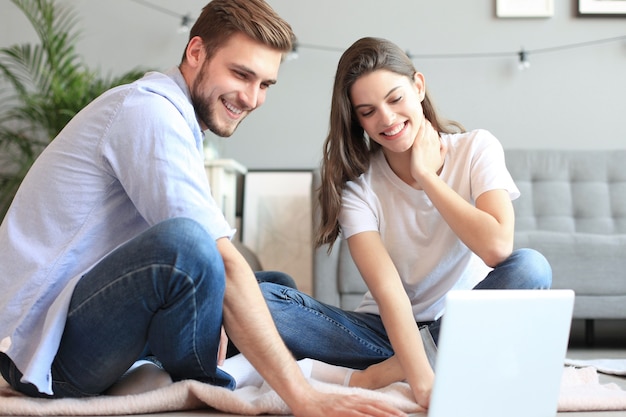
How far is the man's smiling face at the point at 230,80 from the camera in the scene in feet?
5.17

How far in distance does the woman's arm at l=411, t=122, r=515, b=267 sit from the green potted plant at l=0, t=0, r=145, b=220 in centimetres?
196

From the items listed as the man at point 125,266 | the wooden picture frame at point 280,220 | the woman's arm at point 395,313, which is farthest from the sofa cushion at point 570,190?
the man at point 125,266

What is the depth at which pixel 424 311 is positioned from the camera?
188cm

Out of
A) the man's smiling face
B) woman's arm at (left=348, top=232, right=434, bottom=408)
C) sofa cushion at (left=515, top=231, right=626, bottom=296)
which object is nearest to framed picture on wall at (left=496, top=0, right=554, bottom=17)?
sofa cushion at (left=515, top=231, right=626, bottom=296)

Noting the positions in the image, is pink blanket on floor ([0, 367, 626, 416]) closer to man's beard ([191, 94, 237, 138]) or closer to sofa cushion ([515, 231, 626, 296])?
man's beard ([191, 94, 237, 138])

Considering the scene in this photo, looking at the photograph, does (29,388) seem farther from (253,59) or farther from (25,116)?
(25,116)

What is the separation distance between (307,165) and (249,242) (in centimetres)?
47

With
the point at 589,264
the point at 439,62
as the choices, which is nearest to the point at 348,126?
the point at 589,264

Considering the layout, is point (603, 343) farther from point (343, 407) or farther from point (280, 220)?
point (343, 407)

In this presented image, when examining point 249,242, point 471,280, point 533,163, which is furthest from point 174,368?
point 533,163

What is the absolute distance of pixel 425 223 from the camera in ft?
6.26

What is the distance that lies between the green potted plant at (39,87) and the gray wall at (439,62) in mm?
149

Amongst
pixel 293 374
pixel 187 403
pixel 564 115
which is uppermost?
pixel 564 115

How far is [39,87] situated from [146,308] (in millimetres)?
2515
